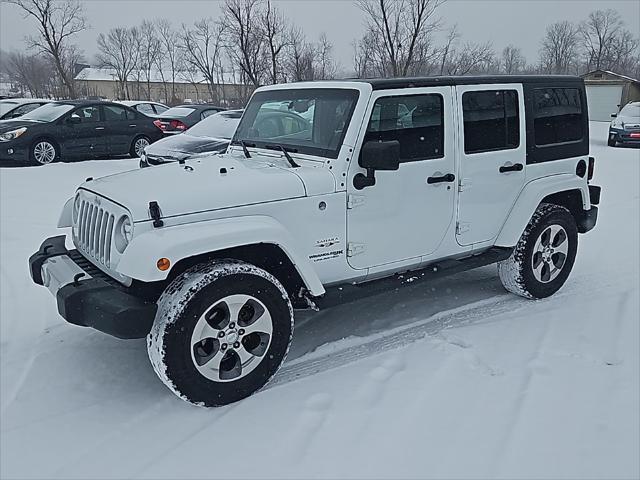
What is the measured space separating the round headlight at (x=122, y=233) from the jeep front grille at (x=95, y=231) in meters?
0.06

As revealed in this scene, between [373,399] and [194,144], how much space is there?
7.75 meters

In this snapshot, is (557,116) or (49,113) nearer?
(557,116)

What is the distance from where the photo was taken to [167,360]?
3.08 metres

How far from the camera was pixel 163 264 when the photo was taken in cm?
298

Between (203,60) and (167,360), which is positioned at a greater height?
(203,60)

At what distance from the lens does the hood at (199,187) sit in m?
3.19

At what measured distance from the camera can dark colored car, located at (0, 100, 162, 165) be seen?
11602 millimetres

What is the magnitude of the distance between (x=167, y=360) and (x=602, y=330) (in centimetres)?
314

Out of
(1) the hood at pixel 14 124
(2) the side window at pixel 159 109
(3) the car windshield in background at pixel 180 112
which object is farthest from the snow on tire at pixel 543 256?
(2) the side window at pixel 159 109

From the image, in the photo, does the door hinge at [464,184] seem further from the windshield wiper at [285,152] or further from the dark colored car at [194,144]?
the dark colored car at [194,144]

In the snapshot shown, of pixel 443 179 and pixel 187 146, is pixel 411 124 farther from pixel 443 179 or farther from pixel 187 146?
pixel 187 146

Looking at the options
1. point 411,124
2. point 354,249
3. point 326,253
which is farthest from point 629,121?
point 326,253

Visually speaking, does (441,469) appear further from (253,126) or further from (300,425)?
(253,126)

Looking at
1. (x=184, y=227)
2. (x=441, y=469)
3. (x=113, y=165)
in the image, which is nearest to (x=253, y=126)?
(x=184, y=227)
